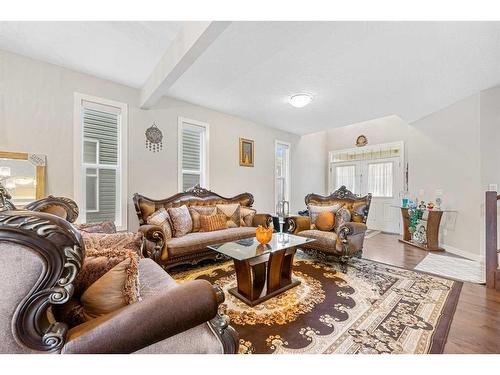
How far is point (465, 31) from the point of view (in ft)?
6.73

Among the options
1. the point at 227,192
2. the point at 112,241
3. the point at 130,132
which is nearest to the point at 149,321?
the point at 112,241

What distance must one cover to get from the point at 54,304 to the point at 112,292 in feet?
0.90

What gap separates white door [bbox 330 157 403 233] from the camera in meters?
5.39

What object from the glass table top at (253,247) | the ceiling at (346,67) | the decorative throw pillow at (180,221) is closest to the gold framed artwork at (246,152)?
the ceiling at (346,67)

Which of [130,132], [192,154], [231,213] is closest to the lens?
[130,132]

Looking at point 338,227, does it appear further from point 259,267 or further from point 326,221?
point 259,267

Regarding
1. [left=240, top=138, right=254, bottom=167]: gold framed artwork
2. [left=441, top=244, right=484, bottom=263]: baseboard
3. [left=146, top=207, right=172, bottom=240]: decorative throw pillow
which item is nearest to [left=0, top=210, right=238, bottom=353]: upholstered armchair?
[left=146, top=207, right=172, bottom=240]: decorative throw pillow

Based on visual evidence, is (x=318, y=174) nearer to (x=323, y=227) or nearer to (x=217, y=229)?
(x=323, y=227)

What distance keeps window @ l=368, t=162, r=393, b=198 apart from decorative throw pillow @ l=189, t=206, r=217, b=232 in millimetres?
4407

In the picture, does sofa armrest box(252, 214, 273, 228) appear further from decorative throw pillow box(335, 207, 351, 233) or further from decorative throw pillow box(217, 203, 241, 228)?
decorative throw pillow box(335, 207, 351, 233)

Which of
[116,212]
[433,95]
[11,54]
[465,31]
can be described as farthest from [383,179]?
[11,54]

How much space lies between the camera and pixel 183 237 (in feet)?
9.56
